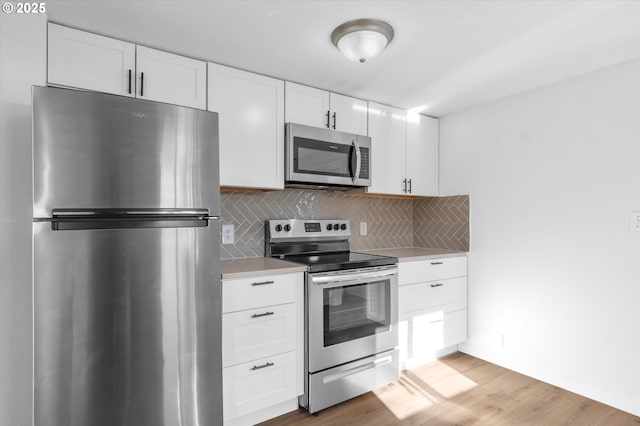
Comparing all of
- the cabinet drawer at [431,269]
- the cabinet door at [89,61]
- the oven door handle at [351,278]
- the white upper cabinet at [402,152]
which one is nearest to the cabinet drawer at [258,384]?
the oven door handle at [351,278]

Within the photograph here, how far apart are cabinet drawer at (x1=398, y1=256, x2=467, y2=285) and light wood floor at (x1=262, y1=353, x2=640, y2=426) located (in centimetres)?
76

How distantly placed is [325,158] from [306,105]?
1.36ft

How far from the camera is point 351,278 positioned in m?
2.46

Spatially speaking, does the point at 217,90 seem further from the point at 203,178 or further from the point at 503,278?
the point at 503,278

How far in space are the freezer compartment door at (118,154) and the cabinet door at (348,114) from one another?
1.24m

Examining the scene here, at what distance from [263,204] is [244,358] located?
116 centimetres

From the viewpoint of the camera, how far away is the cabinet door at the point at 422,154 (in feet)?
11.1

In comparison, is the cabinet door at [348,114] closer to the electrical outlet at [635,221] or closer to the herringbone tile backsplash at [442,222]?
the herringbone tile backsplash at [442,222]

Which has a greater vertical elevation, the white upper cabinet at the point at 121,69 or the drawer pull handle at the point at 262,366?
the white upper cabinet at the point at 121,69

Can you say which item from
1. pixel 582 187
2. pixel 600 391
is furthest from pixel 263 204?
pixel 600 391

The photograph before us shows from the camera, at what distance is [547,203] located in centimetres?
275

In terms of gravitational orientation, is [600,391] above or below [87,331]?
below

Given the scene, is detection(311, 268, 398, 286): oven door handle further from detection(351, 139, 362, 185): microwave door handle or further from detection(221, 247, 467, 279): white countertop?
detection(351, 139, 362, 185): microwave door handle

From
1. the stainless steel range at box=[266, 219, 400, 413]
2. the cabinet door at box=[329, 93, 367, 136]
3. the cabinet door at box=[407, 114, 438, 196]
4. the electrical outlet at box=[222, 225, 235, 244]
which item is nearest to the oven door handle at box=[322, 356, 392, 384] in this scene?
the stainless steel range at box=[266, 219, 400, 413]
